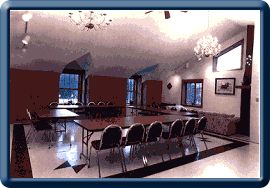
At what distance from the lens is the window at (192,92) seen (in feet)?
33.8

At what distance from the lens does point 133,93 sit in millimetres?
11977

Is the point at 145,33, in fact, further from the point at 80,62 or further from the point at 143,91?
the point at 143,91

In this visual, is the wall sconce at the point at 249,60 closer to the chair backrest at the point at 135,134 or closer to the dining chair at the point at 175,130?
the dining chair at the point at 175,130

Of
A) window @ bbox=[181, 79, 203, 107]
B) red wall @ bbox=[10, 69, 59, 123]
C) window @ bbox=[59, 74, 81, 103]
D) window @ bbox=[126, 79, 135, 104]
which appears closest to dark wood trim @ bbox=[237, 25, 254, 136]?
window @ bbox=[181, 79, 203, 107]

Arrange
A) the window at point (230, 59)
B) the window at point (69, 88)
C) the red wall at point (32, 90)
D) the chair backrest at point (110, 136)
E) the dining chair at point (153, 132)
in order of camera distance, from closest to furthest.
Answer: the chair backrest at point (110, 136) < the dining chair at point (153, 132) < the red wall at point (32, 90) < the window at point (230, 59) < the window at point (69, 88)

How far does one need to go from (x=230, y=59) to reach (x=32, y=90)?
26.2ft

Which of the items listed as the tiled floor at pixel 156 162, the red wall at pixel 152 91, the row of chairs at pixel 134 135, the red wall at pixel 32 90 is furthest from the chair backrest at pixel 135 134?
the red wall at pixel 152 91

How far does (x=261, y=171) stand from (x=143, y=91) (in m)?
10.3

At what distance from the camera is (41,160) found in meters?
3.94

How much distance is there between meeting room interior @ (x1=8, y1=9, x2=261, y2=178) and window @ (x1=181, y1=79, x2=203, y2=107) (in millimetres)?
58

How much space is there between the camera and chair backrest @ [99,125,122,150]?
3.38 metres

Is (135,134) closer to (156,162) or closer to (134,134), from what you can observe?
(134,134)

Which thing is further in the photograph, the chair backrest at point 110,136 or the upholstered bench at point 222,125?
the upholstered bench at point 222,125

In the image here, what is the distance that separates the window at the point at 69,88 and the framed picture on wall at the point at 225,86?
6147 mm
